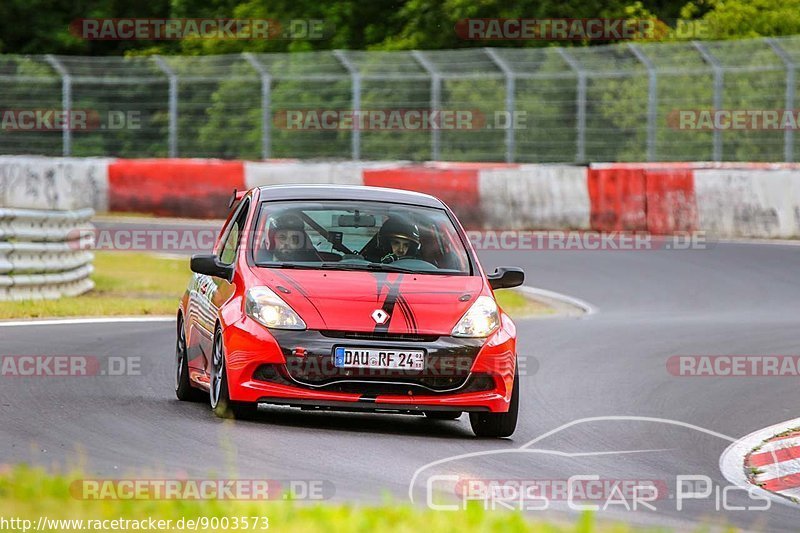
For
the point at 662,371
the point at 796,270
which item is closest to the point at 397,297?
the point at 662,371

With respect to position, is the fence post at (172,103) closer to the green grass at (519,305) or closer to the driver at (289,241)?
the green grass at (519,305)

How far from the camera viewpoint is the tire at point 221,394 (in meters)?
9.14

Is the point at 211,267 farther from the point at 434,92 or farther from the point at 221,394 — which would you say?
the point at 434,92

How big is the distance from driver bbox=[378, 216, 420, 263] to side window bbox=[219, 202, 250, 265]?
34.1 inches

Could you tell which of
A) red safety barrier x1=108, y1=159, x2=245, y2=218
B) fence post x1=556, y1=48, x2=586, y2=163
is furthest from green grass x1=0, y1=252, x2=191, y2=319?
fence post x1=556, y1=48, x2=586, y2=163

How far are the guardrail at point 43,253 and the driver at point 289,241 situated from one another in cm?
728

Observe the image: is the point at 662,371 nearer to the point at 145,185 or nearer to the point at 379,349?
the point at 379,349

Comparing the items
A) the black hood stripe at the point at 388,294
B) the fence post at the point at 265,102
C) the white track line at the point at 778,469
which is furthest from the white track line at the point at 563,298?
the fence post at the point at 265,102

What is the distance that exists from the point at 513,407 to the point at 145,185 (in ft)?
66.5

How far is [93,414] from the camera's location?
30.5 feet

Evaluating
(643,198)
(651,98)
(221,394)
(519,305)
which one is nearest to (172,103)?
(651,98)

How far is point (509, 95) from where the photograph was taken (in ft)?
90.8

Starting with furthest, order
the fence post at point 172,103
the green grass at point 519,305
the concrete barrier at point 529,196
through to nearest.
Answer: the fence post at point 172,103 → the concrete barrier at point 529,196 → the green grass at point 519,305

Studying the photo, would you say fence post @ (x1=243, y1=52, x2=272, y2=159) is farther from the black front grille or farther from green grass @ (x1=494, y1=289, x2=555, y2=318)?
the black front grille
